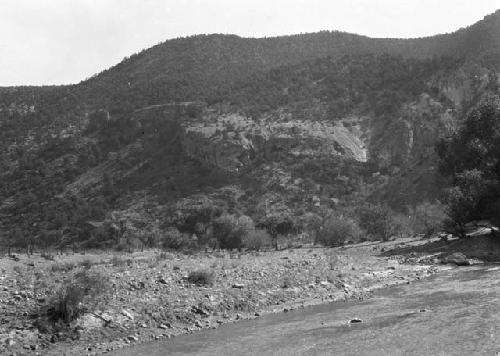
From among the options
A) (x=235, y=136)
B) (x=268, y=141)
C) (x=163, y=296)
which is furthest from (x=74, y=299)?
(x=235, y=136)

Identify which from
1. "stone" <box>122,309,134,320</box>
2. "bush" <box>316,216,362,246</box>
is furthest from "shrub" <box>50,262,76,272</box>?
"bush" <box>316,216,362,246</box>

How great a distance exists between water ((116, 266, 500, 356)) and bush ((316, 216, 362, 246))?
3740 cm

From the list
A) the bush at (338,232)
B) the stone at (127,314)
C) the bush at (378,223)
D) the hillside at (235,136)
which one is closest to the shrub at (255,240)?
the bush at (338,232)

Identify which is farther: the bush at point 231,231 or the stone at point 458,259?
the bush at point 231,231

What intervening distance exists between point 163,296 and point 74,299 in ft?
15.0

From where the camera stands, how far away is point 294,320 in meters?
22.0

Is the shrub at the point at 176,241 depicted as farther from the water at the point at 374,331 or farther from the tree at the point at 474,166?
the water at the point at 374,331

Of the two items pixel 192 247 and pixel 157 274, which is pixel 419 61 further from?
pixel 157 274

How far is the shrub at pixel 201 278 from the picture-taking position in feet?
85.6

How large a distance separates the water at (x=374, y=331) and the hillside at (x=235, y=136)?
168ft

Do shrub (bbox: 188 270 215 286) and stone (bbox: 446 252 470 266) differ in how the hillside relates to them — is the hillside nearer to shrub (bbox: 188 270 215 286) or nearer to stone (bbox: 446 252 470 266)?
stone (bbox: 446 252 470 266)

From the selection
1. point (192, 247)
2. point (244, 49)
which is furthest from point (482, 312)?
point (244, 49)

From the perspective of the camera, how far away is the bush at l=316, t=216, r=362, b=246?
63.0 meters

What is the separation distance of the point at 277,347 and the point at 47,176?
94428 millimetres
